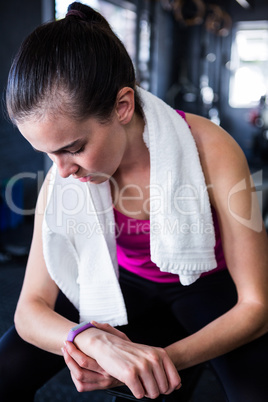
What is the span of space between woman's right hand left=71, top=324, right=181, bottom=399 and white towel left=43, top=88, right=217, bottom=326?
0.21 metres

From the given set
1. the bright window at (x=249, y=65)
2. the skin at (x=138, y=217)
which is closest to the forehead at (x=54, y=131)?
the skin at (x=138, y=217)

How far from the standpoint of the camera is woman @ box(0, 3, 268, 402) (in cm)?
75

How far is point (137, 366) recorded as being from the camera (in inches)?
27.9

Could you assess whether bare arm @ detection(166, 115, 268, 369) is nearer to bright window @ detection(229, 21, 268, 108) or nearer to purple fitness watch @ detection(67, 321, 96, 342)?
purple fitness watch @ detection(67, 321, 96, 342)

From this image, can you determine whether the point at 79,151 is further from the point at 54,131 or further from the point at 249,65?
the point at 249,65

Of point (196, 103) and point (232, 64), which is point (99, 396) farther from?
point (232, 64)

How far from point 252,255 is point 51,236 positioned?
0.44 metres

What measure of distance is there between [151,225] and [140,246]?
10 cm

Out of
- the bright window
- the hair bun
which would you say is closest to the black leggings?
the hair bun

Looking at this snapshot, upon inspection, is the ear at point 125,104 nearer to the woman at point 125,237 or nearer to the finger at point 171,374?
the woman at point 125,237

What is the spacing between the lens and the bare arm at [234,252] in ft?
2.66

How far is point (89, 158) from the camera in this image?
0.81 m

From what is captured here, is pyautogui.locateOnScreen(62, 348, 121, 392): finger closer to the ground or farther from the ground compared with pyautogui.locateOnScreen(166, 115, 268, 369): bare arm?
closer to the ground

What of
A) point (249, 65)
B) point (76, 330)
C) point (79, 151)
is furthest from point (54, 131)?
point (249, 65)
